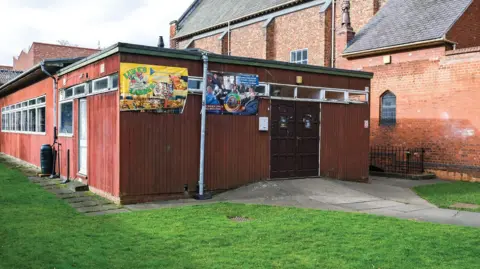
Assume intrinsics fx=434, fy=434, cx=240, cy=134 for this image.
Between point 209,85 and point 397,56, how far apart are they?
11234mm

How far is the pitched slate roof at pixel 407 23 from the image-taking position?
17.8 meters

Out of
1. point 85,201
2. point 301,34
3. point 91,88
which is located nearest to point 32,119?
point 91,88

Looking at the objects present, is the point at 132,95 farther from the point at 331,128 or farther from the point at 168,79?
the point at 331,128

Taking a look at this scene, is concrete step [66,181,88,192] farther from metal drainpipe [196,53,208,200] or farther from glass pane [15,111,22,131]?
glass pane [15,111,22,131]

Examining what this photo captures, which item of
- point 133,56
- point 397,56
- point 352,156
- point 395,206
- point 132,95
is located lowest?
point 395,206

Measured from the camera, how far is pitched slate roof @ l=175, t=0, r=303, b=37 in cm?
3085

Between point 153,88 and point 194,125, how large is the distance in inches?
56.1

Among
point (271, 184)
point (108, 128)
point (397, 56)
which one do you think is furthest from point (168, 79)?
point (397, 56)

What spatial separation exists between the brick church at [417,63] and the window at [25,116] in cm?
1385

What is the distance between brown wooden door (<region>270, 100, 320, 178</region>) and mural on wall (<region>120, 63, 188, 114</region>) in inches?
117

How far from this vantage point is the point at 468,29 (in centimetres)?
1806

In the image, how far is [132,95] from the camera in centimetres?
977

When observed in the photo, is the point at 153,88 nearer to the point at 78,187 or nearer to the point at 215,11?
the point at 78,187

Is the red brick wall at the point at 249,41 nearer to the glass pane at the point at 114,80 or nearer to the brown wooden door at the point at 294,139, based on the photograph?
the brown wooden door at the point at 294,139
